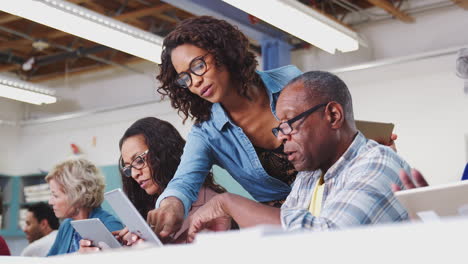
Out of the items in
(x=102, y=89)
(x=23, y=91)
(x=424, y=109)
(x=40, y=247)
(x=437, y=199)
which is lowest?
(x=40, y=247)

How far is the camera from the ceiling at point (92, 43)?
635 cm

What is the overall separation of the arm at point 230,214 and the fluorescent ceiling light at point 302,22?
2.44m

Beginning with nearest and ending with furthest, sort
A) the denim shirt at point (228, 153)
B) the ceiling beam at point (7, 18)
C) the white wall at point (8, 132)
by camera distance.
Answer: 1. the denim shirt at point (228, 153)
2. the ceiling beam at point (7, 18)
3. the white wall at point (8, 132)

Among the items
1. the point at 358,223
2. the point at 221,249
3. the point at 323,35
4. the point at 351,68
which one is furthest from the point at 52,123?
the point at 221,249

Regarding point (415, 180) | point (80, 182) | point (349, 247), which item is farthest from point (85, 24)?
point (349, 247)

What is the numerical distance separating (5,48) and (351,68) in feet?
13.8

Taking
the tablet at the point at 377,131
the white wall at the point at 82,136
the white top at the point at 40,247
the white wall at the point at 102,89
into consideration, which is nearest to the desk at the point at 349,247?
the tablet at the point at 377,131

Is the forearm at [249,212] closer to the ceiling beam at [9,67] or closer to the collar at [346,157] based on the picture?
the collar at [346,157]

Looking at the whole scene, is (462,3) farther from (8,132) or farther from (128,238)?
(8,132)

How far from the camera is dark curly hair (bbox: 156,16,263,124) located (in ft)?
6.63

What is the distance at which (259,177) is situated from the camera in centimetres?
216

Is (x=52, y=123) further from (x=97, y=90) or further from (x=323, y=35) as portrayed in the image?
(x=323, y=35)

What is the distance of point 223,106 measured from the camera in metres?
2.13

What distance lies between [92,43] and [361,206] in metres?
6.57
